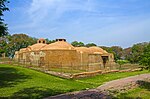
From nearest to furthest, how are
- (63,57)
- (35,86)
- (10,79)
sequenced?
(35,86)
(10,79)
(63,57)

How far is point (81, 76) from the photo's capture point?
22828 millimetres

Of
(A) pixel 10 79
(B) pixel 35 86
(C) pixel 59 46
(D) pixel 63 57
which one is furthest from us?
(C) pixel 59 46

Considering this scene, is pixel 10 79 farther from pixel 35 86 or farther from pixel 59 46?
pixel 59 46

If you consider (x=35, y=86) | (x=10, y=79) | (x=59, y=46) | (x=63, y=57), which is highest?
(x=59, y=46)

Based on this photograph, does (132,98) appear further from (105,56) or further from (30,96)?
(105,56)

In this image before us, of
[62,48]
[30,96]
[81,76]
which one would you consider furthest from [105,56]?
[30,96]

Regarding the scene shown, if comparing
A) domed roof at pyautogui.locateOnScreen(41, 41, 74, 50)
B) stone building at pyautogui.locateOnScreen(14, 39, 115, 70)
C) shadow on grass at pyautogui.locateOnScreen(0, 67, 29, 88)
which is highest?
domed roof at pyautogui.locateOnScreen(41, 41, 74, 50)

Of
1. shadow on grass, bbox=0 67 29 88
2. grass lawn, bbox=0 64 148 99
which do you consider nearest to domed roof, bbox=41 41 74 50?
grass lawn, bbox=0 64 148 99

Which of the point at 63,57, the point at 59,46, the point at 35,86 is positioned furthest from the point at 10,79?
the point at 59,46

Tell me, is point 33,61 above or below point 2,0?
below

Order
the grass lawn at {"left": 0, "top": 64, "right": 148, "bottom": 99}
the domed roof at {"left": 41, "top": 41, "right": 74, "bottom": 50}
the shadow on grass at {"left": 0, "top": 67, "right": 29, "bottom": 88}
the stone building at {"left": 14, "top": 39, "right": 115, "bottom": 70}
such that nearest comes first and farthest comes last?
the grass lawn at {"left": 0, "top": 64, "right": 148, "bottom": 99}, the shadow on grass at {"left": 0, "top": 67, "right": 29, "bottom": 88}, the stone building at {"left": 14, "top": 39, "right": 115, "bottom": 70}, the domed roof at {"left": 41, "top": 41, "right": 74, "bottom": 50}

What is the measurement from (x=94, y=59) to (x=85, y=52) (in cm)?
182

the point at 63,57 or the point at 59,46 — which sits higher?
the point at 59,46

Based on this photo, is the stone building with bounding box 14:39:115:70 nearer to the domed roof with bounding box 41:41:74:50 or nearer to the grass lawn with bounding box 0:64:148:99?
the domed roof with bounding box 41:41:74:50
